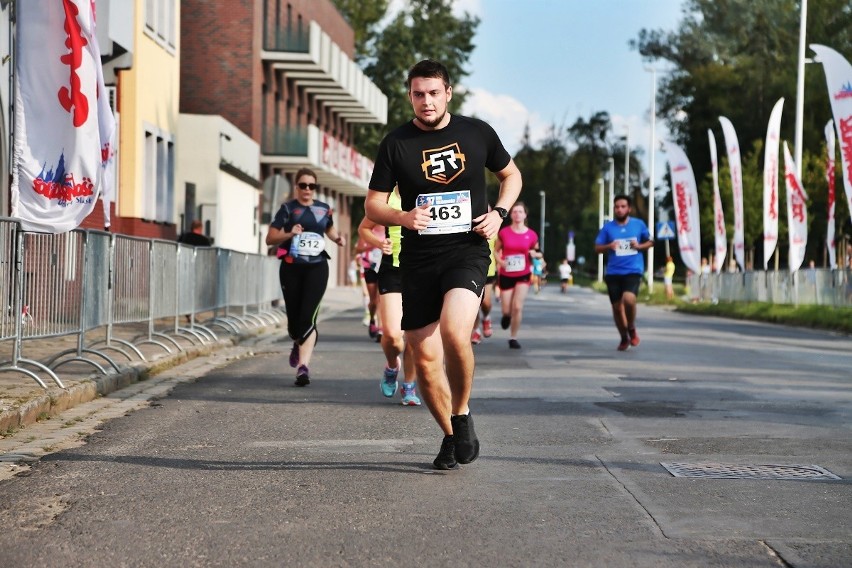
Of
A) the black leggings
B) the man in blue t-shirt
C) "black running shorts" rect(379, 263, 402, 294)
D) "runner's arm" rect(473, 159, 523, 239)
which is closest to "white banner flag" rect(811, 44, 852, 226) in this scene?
the man in blue t-shirt

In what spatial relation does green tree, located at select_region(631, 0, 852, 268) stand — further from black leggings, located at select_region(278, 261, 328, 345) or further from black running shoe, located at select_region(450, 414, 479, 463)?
black running shoe, located at select_region(450, 414, 479, 463)

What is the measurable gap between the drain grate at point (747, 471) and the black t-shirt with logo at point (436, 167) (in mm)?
1560

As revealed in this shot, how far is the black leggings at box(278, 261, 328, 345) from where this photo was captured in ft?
46.2

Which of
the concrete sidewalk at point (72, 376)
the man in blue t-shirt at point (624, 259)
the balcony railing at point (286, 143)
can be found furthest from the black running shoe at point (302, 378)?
the balcony railing at point (286, 143)

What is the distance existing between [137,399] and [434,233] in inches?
195

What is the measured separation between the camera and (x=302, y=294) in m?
14.2

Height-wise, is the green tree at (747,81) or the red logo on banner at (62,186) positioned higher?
the green tree at (747,81)

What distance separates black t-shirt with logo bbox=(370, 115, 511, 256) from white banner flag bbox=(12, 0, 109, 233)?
532cm

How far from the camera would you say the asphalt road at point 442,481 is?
5855 millimetres

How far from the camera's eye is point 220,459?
8.49 meters

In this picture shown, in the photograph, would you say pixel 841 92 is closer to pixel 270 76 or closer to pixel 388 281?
pixel 388 281

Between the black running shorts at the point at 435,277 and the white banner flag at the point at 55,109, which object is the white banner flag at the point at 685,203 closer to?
the white banner flag at the point at 55,109

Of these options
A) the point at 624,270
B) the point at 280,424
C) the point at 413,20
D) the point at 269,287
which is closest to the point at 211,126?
the point at 269,287

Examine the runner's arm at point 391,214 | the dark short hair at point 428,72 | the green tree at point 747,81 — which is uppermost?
the green tree at point 747,81
